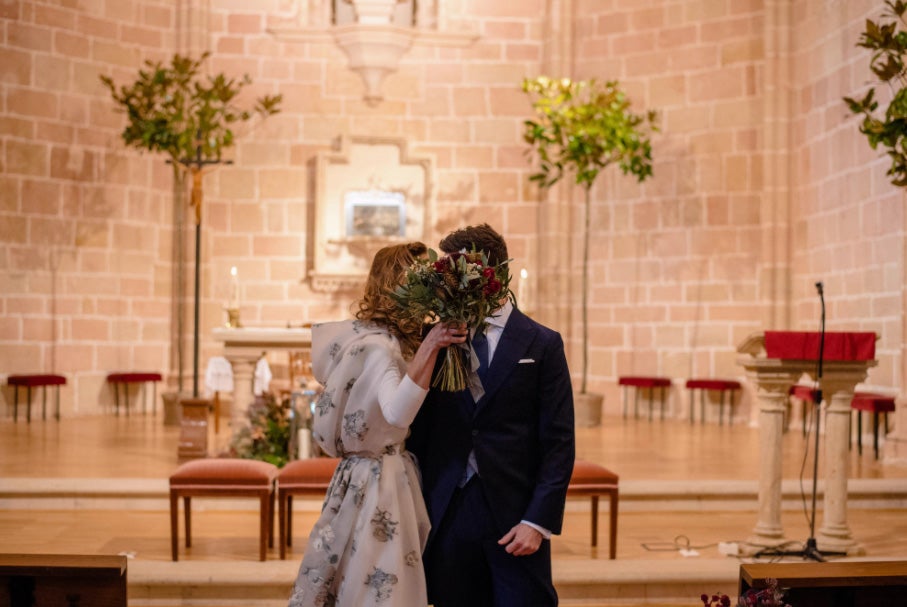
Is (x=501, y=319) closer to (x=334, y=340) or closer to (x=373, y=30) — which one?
(x=334, y=340)

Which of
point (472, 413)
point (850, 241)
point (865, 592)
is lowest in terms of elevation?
point (865, 592)

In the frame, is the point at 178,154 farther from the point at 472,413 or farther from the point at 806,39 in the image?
→ the point at 472,413

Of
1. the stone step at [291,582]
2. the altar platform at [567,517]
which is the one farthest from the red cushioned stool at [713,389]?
the stone step at [291,582]

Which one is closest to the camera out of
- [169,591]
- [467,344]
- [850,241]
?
[467,344]

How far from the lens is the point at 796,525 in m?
5.92

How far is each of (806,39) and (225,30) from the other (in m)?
5.69

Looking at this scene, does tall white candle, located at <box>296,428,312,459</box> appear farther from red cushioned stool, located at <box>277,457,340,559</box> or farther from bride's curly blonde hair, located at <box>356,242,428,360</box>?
bride's curly blonde hair, located at <box>356,242,428,360</box>

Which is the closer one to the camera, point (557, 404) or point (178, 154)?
point (557, 404)

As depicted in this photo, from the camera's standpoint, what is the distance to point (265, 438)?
270 inches

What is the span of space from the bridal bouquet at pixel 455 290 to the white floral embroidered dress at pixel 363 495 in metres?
0.22

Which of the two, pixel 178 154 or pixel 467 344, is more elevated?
pixel 178 154

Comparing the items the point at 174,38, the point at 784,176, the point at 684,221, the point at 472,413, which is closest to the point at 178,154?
the point at 174,38

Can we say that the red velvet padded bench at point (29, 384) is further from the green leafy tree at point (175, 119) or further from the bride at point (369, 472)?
the bride at point (369, 472)

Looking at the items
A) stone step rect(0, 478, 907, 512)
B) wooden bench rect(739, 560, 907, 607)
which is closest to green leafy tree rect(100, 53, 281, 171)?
stone step rect(0, 478, 907, 512)
